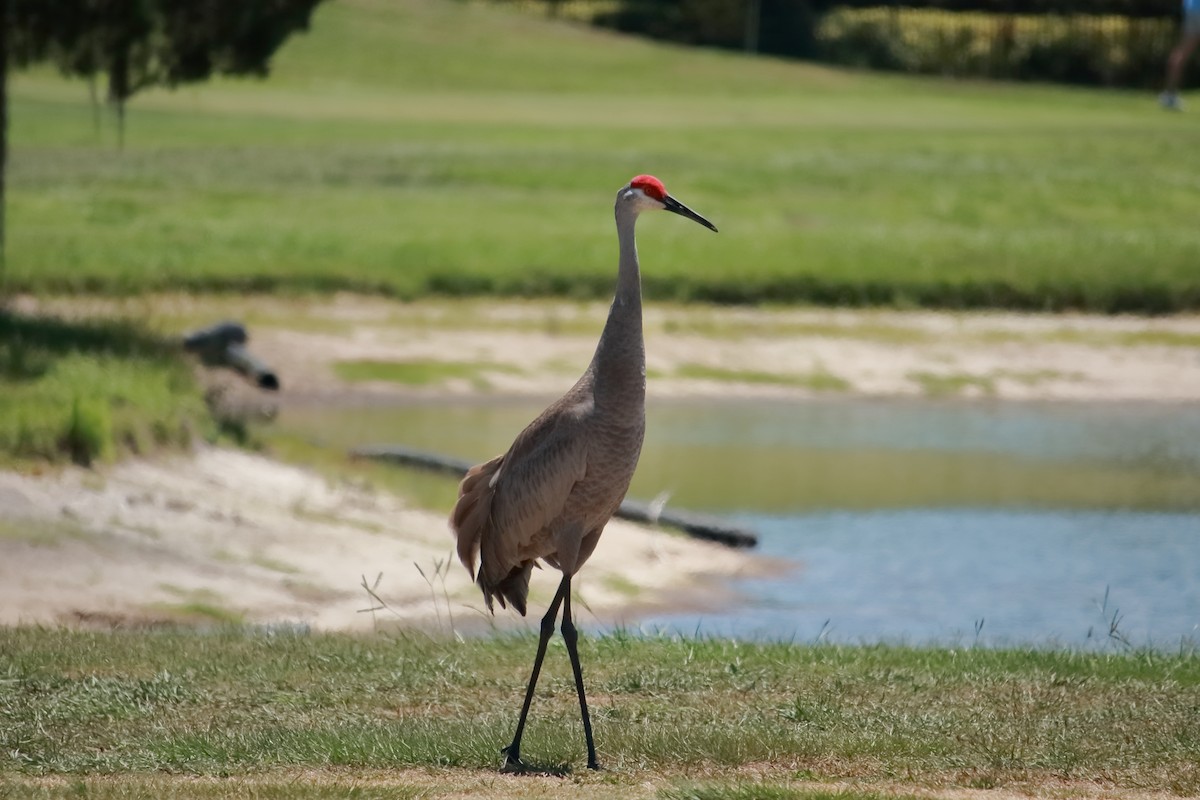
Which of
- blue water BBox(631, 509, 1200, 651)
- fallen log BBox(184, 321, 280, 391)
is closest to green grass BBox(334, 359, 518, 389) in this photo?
fallen log BBox(184, 321, 280, 391)

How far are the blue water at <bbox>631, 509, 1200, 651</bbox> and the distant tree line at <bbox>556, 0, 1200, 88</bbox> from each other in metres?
50.4

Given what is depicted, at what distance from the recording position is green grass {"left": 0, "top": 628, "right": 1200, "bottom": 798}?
721 centimetres

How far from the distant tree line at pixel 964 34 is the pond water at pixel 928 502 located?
45662mm

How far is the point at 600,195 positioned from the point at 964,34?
127ft

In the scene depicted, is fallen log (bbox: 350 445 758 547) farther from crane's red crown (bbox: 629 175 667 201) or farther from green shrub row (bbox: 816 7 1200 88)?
green shrub row (bbox: 816 7 1200 88)

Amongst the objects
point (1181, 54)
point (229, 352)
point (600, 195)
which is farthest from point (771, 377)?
point (600, 195)

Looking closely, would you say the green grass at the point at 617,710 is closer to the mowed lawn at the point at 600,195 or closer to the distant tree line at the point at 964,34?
the mowed lawn at the point at 600,195

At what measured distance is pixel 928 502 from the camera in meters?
17.3

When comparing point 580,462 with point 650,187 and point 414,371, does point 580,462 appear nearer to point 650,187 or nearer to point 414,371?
point 650,187

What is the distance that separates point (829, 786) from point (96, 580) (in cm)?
669

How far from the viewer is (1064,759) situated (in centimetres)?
738

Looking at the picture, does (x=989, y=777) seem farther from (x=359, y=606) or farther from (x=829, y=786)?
(x=359, y=606)

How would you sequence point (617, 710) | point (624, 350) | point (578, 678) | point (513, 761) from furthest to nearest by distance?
point (617, 710) → point (624, 350) → point (578, 678) → point (513, 761)

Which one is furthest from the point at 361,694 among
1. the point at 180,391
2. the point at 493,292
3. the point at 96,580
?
the point at 493,292
